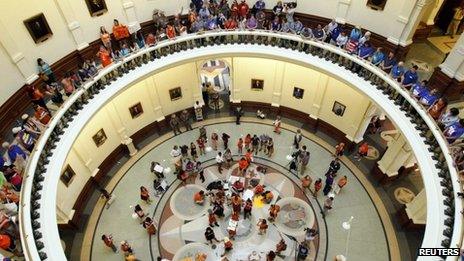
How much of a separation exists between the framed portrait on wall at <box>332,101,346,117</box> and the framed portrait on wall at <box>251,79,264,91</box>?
12.7 ft

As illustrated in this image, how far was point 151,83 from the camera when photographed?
16.7m

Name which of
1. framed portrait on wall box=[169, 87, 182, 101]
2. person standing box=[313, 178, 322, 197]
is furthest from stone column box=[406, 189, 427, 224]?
framed portrait on wall box=[169, 87, 182, 101]

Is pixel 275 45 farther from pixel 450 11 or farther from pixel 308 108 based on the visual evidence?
pixel 450 11

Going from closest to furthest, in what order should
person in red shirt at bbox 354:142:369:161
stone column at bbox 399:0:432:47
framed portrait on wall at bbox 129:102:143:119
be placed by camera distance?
stone column at bbox 399:0:432:47, person in red shirt at bbox 354:142:369:161, framed portrait on wall at bbox 129:102:143:119

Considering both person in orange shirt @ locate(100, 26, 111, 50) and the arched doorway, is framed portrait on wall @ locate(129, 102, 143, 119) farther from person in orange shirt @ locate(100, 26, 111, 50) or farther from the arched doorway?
the arched doorway

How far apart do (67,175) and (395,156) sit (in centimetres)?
1392

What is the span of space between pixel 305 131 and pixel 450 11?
9.15 m

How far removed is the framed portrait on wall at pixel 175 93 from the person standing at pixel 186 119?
32.3 inches

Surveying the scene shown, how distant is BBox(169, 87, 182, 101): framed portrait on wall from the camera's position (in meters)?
17.7

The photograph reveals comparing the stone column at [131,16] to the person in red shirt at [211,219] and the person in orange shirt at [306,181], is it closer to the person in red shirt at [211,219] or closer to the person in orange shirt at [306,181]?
the person in red shirt at [211,219]

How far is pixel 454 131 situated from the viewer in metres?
11.1

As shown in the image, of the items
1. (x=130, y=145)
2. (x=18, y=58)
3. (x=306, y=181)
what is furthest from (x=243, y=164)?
(x=18, y=58)

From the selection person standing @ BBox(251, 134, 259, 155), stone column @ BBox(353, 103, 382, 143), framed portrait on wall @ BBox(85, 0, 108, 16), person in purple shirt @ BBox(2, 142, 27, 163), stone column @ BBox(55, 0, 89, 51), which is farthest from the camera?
person standing @ BBox(251, 134, 259, 155)

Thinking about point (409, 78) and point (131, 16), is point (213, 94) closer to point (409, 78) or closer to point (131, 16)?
point (131, 16)
